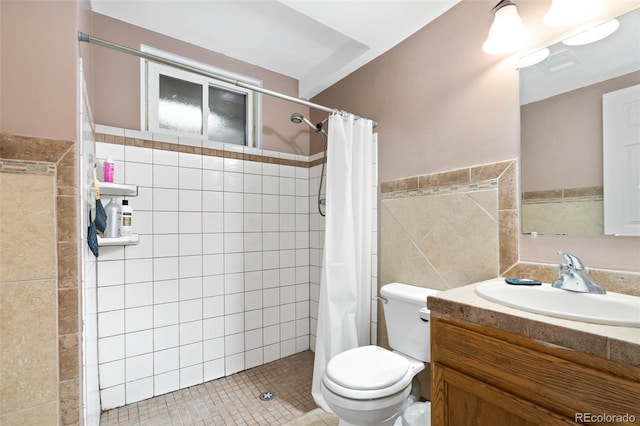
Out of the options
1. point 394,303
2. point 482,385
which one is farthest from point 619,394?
point 394,303

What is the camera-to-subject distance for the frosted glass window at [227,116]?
7.79 feet

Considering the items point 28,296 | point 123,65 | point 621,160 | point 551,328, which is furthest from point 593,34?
point 123,65

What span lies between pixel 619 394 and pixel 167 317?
2183 millimetres

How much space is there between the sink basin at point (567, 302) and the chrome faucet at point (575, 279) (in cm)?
2

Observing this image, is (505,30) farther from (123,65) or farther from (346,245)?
(123,65)

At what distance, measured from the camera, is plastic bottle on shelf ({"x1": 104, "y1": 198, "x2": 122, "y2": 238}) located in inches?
63.9

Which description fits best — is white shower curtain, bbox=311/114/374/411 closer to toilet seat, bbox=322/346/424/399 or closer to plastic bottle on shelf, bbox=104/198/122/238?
toilet seat, bbox=322/346/424/399

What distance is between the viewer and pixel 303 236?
2596mm

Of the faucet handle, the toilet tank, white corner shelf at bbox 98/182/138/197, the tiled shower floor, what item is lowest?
the tiled shower floor

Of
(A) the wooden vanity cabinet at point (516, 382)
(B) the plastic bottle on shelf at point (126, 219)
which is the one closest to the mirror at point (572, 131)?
(A) the wooden vanity cabinet at point (516, 382)

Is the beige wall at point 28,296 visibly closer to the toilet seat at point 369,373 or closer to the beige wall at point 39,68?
the beige wall at point 39,68

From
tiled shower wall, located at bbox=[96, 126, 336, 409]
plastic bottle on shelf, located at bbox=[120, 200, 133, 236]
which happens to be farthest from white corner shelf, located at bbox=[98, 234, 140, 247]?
tiled shower wall, located at bbox=[96, 126, 336, 409]

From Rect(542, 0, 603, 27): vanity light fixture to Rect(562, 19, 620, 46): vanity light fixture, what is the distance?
0.17 ft

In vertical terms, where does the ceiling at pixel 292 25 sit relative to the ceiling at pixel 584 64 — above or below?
above
